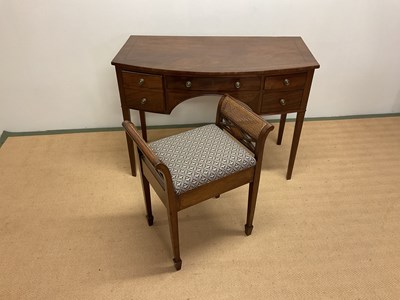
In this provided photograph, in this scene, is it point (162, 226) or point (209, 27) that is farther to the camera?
point (209, 27)

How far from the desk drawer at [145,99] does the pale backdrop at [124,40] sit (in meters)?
0.61

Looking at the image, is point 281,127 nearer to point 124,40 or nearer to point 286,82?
point 286,82

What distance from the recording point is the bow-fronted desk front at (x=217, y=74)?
56.4 inches

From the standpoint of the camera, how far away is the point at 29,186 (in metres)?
1.82

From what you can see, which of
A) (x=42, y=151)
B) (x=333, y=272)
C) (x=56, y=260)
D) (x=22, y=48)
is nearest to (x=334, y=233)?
(x=333, y=272)

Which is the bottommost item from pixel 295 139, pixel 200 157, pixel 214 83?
pixel 295 139

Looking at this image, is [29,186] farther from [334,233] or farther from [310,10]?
[310,10]

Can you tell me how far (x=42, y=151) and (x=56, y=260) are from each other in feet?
3.19

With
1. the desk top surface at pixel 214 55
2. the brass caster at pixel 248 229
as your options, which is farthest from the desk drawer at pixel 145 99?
the brass caster at pixel 248 229

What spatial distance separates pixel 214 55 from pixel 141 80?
16.0 inches

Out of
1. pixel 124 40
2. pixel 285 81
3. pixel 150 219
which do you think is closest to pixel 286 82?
pixel 285 81

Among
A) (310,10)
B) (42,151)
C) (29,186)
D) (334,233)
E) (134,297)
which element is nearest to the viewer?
(134,297)

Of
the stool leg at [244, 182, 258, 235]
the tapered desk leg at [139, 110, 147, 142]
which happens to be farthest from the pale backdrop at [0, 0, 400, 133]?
the stool leg at [244, 182, 258, 235]

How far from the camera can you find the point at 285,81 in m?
1.46
